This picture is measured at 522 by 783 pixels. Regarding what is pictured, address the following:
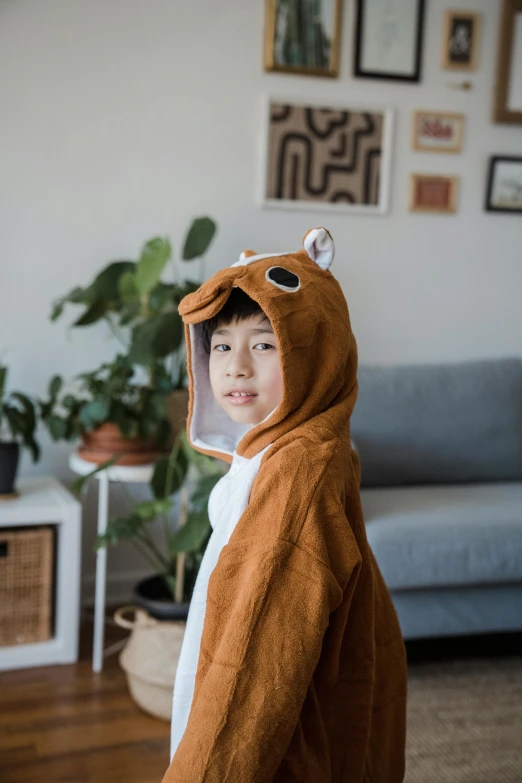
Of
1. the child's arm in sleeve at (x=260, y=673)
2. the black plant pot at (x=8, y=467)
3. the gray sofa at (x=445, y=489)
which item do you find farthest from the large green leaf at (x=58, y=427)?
the child's arm in sleeve at (x=260, y=673)

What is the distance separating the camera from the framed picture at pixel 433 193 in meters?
3.05

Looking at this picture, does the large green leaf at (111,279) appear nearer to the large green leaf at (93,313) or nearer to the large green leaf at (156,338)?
the large green leaf at (93,313)

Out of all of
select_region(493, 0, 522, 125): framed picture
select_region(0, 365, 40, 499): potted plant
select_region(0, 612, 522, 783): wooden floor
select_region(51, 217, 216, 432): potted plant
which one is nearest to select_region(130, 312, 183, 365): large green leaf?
select_region(51, 217, 216, 432): potted plant

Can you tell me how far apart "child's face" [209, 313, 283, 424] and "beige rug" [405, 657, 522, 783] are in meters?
1.18

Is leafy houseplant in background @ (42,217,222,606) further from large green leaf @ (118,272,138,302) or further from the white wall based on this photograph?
the white wall

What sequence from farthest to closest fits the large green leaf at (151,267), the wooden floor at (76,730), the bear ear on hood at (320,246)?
the large green leaf at (151,267), the wooden floor at (76,730), the bear ear on hood at (320,246)

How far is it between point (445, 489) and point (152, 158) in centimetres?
150


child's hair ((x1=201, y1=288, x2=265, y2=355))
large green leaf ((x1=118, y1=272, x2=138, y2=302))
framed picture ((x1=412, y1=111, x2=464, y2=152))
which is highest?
framed picture ((x1=412, y1=111, x2=464, y2=152))

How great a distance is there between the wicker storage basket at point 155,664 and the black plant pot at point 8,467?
55 centimetres

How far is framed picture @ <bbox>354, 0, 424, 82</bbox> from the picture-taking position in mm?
2908

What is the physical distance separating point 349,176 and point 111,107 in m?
0.89

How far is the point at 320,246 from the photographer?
112cm

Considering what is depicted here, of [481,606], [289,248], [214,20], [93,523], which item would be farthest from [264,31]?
[481,606]

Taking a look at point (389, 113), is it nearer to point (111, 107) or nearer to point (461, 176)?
point (461, 176)
